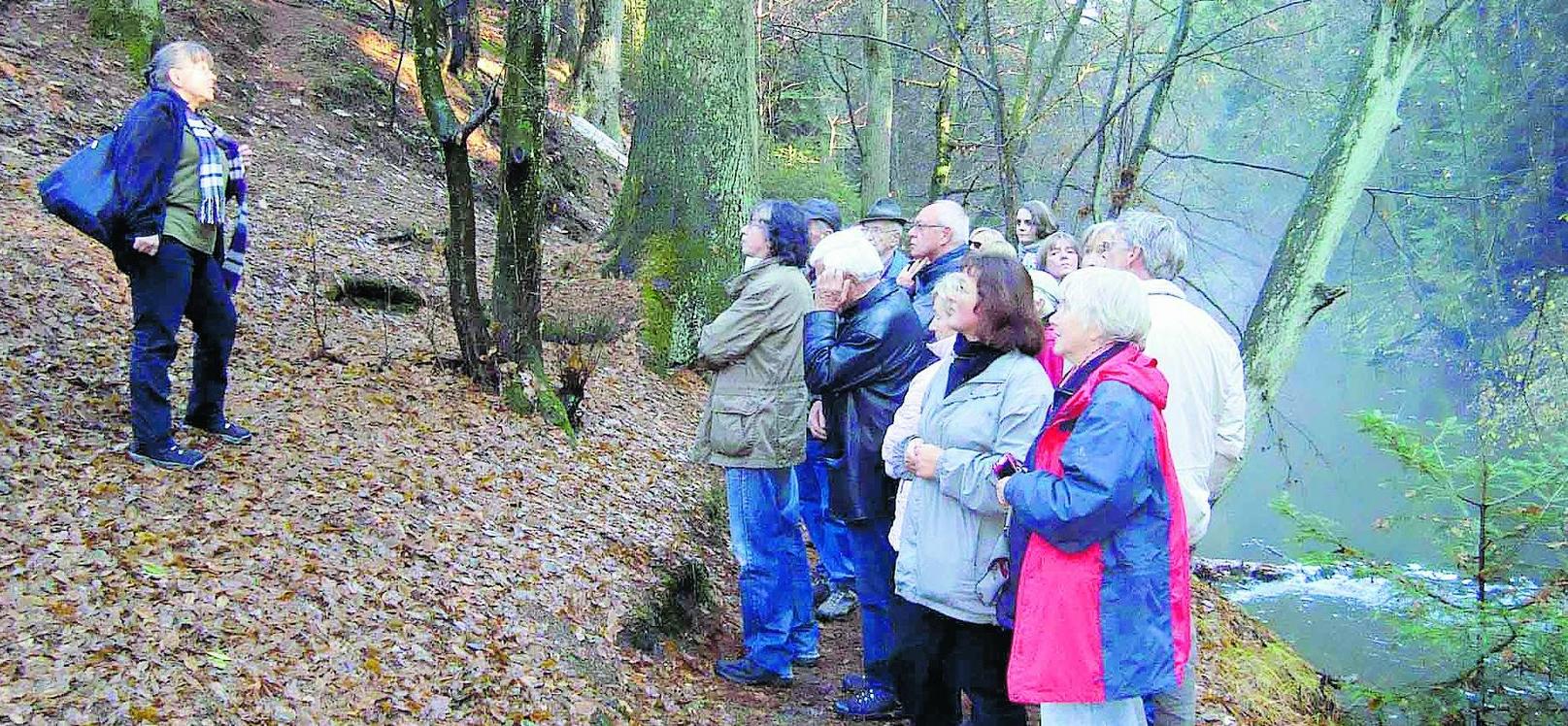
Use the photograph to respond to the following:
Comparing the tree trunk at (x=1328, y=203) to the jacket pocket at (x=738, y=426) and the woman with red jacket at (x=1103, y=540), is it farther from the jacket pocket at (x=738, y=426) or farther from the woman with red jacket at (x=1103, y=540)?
the woman with red jacket at (x=1103, y=540)

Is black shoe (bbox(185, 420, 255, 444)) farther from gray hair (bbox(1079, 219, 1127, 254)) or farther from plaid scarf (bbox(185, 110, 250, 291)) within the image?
gray hair (bbox(1079, 219, 1127, 254))

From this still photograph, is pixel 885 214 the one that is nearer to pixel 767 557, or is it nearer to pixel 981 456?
pixel 767 557

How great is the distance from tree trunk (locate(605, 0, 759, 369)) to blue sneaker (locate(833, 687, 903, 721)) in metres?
3.98

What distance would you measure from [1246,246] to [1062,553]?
47.1m

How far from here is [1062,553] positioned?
3.05 meters

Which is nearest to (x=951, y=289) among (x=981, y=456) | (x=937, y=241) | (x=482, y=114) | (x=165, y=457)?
(x=981, y=456)

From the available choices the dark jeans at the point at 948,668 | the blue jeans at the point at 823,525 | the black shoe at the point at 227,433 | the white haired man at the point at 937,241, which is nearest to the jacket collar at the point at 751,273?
the white haired man at the point at 937,241

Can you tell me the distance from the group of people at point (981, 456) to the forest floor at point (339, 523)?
0.83 meters

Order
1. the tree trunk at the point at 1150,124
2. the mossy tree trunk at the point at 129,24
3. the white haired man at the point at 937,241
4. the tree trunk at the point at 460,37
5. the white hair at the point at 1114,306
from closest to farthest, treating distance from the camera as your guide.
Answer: the white hair at the point at 1114,306, the white haired man at the point at 937,241, the tree trunk at the point at 1150,124, the mossy tree trunk at the point at 129,24, the tree trunk at the point at 460,37

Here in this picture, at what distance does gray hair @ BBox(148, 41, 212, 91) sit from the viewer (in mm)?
4586

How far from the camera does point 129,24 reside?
998 centimetres

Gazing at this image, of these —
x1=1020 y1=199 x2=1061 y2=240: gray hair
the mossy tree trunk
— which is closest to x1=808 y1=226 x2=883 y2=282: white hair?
x1=1020 y1=199 x2=1061 y2=240: gray hair

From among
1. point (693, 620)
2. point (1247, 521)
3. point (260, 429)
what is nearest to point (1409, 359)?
point (1247, 521)

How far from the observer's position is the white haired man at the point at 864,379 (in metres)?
4.36
